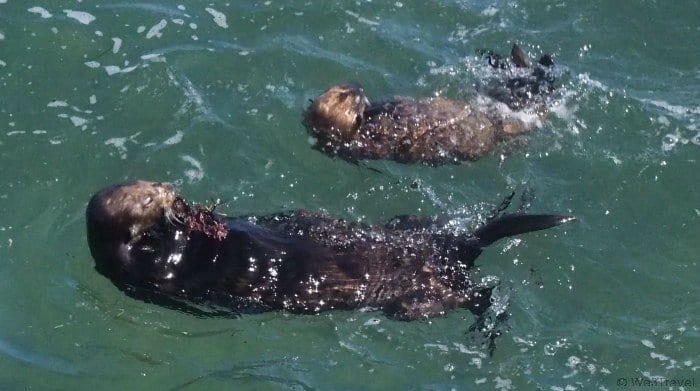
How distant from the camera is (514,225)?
6.87 metres

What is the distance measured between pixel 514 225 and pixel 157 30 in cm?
499

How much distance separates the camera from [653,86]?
943 cm

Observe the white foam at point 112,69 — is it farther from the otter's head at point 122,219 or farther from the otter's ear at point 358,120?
the otter's head at point 122,219

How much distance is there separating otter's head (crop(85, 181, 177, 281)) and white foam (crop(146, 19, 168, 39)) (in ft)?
11.7

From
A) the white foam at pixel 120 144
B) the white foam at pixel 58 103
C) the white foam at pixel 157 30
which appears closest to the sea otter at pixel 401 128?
the white foam at pixel 120 144

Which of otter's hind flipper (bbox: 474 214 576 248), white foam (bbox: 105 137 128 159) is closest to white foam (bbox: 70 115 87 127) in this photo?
white foam (bbox: 105 137 128 159)

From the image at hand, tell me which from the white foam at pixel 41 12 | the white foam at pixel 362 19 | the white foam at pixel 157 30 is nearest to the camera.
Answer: the white foam at pixel 157 30

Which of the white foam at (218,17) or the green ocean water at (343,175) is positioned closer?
the green ocean water at (343,175)

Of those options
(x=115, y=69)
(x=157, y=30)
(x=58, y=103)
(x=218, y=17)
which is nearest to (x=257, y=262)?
(x=58, y=103)

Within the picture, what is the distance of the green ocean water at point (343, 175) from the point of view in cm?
678

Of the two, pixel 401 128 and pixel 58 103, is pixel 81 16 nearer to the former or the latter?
pixel 58 103

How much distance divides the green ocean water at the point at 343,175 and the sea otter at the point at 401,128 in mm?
146

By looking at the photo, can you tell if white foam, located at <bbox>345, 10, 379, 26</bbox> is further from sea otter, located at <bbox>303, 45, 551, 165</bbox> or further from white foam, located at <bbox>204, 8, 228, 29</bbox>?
sea otter, located at <bbox>303, 45, 551, 165</bbox>

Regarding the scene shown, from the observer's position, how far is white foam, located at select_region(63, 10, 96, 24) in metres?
9.77
